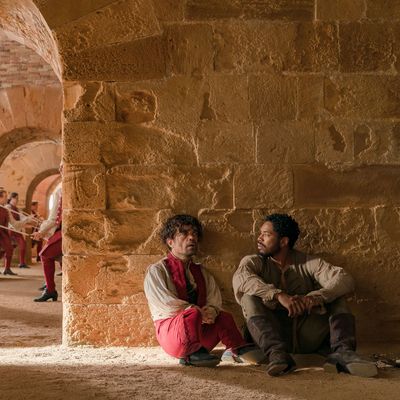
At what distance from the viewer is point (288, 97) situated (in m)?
3.83

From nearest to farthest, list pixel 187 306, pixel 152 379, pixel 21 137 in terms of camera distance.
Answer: pixel 152 379
pixel 187 306
pixel 21 137

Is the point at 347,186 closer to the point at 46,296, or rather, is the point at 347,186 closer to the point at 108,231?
the point at 108,231

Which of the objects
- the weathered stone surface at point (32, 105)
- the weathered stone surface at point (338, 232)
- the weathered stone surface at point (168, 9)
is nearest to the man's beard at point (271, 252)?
the weathered stone surface at point (338, 232)

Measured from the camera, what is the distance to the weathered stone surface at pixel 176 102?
3791 millimetres

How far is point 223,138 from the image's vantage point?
380 cm

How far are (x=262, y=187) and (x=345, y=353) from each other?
1.18 m

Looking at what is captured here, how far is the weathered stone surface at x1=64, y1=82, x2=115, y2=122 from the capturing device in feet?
12.3

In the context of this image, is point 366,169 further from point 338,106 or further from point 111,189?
point 111,189

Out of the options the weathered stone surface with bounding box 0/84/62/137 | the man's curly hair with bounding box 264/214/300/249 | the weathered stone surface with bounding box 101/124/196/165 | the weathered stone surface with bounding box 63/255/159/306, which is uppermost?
the weathered stone surface with bounding box 0/84/62/137

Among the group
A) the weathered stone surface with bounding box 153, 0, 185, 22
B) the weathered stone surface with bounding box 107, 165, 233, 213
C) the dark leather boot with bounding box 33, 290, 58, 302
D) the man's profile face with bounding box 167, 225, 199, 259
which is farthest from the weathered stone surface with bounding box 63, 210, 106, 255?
the dark leather boot with bounding box 33, 290, 58, 302

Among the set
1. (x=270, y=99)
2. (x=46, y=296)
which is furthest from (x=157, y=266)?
(x=46, y=296)

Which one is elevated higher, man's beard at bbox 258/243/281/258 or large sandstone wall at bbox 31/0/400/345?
large sandstone wall at bbox 31/0/400/345

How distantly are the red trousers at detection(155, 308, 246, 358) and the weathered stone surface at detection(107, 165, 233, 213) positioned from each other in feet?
2.39

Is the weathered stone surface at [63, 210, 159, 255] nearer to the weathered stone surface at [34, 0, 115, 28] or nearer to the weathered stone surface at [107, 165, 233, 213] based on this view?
the weathered stone surface at [107, 165, 233, 213]
